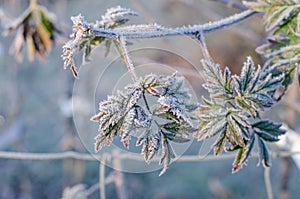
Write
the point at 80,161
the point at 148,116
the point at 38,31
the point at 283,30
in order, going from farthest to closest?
the point at 80,161, the point at 38,31, the point at 283,30, the point at 148,116

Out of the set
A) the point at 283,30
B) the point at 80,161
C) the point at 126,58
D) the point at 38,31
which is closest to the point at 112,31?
the point at 126,58

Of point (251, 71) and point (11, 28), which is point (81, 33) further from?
point (11, 28)

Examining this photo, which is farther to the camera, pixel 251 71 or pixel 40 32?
pixel 40 32

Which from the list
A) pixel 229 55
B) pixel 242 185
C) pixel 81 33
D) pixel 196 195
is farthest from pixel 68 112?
pixel 229 55

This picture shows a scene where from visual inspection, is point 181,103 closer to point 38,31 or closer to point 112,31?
point 112,31

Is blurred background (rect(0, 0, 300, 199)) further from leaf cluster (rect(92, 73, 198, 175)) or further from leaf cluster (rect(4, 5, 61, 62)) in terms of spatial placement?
leaf cluster (rect(92, 73, 198, 175))

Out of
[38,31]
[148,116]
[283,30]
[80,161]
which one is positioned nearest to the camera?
[148,116]
